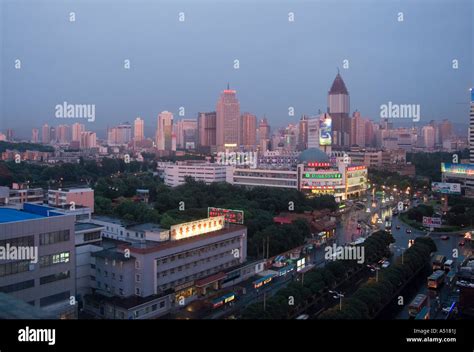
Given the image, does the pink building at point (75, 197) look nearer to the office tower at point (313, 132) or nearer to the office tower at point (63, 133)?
the office tower at point (313, 132)

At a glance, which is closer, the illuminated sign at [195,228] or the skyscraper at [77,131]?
the illuminated sign at [195,228]

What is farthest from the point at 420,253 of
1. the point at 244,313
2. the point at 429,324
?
the point at 429,324

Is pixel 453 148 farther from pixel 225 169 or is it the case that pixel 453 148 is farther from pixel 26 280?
pixel 26 280

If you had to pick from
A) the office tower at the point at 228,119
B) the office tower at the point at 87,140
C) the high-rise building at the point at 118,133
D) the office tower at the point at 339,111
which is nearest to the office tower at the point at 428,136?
the office tower at the point at 339,111

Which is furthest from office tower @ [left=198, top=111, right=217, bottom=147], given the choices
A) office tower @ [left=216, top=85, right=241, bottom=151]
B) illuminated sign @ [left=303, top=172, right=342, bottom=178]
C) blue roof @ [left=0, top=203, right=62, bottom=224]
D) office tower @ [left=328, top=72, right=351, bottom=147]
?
blue roof @ [left=0, top=203, right=62, bottom=224]

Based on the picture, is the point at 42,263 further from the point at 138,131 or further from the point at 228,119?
the point at 138,131

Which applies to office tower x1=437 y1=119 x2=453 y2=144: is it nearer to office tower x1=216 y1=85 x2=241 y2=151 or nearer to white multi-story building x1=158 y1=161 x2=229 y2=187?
office tower x1=216 y1=85 x2=241 y2=151

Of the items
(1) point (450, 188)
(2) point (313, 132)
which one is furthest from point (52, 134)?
(1) point (450, 188)
